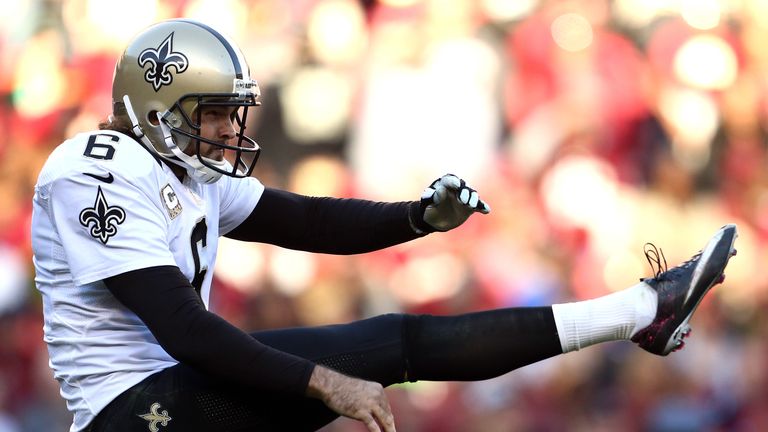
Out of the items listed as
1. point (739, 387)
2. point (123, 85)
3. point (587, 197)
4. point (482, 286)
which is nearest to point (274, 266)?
point (482, 286)

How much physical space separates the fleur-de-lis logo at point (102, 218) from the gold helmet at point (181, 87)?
0.35 m

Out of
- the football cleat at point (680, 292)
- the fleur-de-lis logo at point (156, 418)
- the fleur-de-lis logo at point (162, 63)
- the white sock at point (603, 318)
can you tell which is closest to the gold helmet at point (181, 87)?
the fleur-de-lis logo at point (162, 63)

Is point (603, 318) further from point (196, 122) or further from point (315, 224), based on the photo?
point (196, 122)

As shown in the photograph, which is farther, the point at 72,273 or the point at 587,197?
the point at 587,197

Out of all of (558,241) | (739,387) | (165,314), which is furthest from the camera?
(558,241)

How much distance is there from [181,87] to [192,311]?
2.57ft

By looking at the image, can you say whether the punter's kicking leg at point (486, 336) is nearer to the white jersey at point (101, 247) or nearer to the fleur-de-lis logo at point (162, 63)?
the white jersey at point (101, 247)

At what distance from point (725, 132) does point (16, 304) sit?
4.60m

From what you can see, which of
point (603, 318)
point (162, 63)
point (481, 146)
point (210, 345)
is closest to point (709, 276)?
point (603, 318)

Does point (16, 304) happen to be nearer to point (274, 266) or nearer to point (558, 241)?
point (274, 266)

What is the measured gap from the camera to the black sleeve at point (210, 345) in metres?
4.05

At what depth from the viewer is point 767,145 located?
908 centimetres

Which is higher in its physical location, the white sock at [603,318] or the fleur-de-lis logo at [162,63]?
the fleur-de-lis logo at [162,63]

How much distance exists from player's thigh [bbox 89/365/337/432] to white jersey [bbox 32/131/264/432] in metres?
0.07
